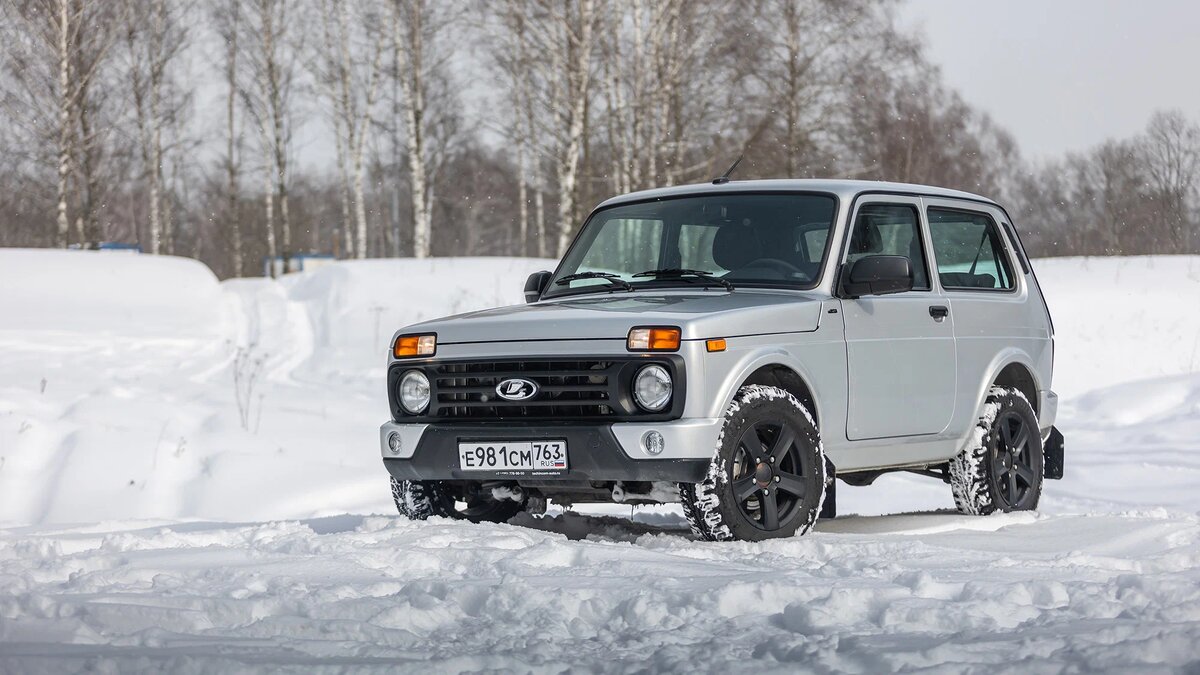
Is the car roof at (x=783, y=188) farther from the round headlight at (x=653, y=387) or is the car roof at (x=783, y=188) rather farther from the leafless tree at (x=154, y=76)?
the leafless tree at (x=154, y=76)

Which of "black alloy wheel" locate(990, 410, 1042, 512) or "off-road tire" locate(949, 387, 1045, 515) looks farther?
"black alloy wheel" locate(990, 410, 1042, 512)

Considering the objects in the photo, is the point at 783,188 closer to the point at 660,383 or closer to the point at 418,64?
the point at 660,383

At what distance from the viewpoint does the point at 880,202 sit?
7.26 metres

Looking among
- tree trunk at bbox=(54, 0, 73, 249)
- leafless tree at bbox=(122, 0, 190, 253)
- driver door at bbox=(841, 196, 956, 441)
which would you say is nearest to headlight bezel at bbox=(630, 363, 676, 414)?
driver door at bbox=(841, 196, 956, 441)

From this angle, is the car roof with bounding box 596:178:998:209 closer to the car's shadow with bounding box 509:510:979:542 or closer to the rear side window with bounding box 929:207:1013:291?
the rear side window with bounding box 929:207:1013:291

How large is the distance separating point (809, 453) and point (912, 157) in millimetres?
39819

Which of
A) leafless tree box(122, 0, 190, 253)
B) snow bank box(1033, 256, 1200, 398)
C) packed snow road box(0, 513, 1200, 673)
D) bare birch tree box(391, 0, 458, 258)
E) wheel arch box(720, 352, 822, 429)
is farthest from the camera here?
leafless tree box(122, 0, 190, 253)

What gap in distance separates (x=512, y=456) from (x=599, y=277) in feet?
4.60

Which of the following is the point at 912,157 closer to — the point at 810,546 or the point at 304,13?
the point at 304,13

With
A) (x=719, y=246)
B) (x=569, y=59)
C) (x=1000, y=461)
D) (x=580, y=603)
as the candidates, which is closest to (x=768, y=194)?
(x=719, y=246)

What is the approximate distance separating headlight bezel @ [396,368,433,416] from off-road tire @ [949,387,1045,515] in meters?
2.98

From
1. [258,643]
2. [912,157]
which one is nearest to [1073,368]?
[258,643]

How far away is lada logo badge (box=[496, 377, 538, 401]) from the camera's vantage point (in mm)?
6023

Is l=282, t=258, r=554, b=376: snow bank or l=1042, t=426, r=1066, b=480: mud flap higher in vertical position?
l=282, t=258, r=554, b=376: snow bank
